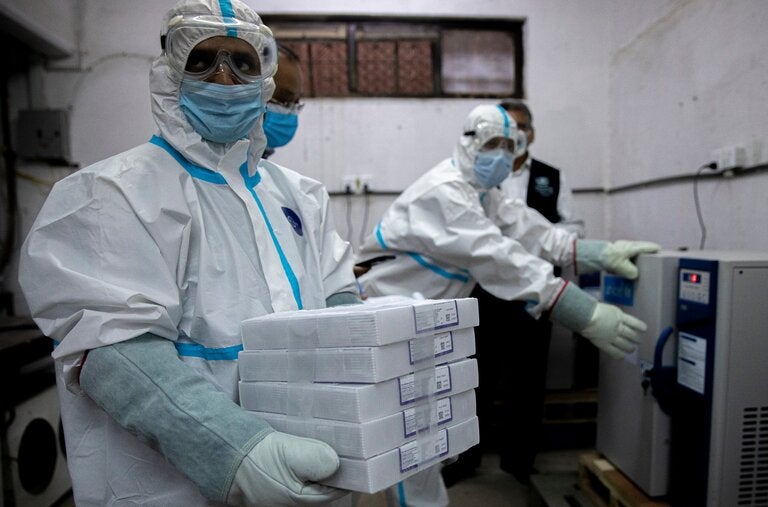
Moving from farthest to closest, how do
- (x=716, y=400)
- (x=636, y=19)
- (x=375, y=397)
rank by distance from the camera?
1. (x=636, y=19)
2. (x=716, y=400)
3. (x=375, y=397)

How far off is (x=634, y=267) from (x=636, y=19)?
1.87m

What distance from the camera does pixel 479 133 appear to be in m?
1.86

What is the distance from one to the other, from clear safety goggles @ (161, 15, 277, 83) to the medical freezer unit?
1.19 metres

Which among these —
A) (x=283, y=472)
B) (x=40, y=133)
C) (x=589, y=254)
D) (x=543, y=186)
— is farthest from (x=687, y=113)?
(x=40, y=133)

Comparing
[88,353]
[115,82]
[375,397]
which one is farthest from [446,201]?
[115,82]

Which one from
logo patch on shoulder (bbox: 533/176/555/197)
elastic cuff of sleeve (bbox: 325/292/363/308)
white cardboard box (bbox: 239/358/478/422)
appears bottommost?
white cardboard box (bbox: 239/358/478/422)

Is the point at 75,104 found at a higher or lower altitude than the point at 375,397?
higher

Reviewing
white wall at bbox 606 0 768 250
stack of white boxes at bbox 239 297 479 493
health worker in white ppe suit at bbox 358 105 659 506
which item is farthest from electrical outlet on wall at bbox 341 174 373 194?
stack of white boxes at bbox 239 297 479 493

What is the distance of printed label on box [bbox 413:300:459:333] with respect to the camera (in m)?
0.75

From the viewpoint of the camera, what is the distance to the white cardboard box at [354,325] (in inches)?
27.1

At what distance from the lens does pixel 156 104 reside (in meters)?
0.88

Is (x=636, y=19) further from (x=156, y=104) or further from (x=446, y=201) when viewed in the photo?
(x=156, y=104)

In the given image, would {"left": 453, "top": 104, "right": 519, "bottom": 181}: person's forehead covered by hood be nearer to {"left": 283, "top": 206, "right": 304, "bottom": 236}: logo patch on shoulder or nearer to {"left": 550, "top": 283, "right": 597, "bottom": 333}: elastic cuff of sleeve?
{"left": 550, "top": 283, "right": 597, "bottom": 333}: elastic cuff of sleeve

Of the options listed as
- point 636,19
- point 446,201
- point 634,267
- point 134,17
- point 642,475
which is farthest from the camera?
point 134,17
